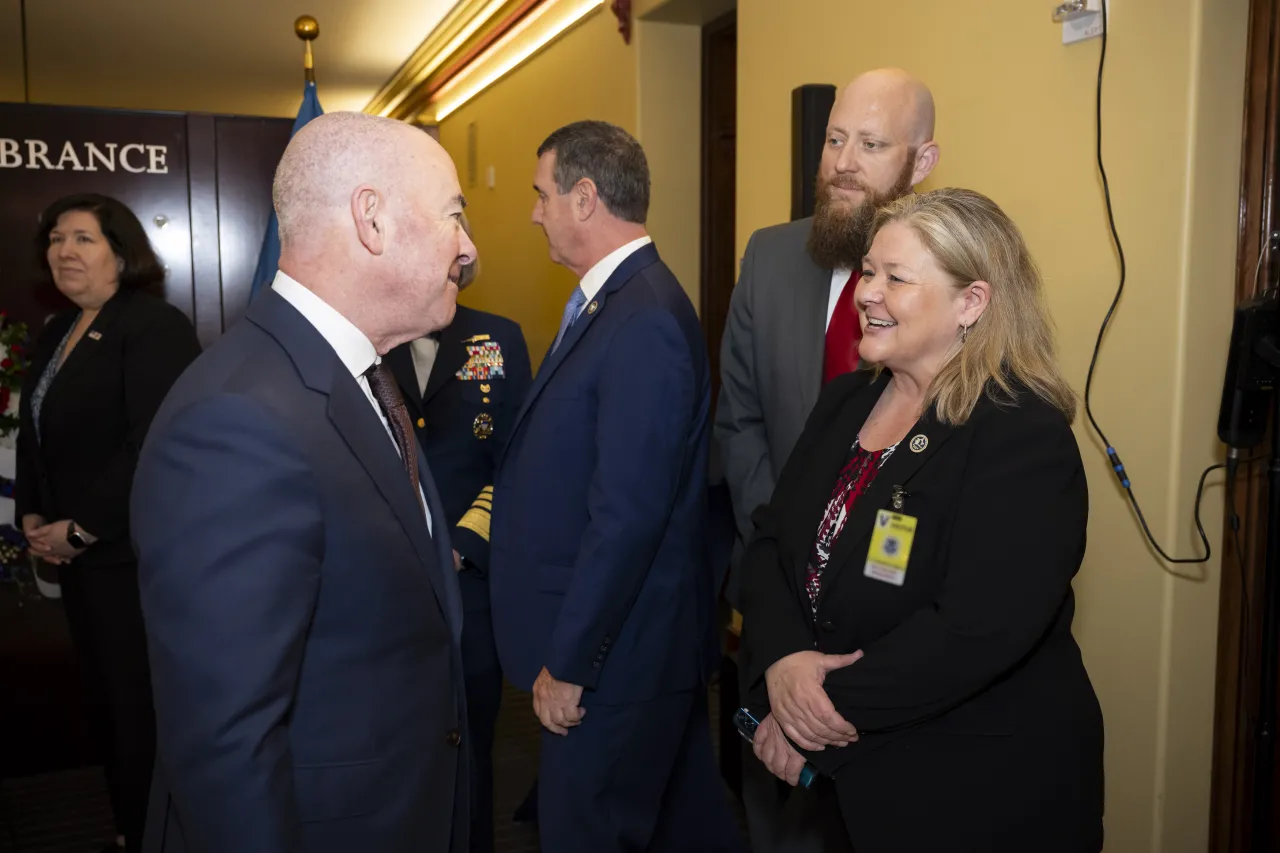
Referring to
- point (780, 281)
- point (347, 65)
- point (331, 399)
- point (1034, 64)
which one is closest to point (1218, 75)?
point (1034, 64)

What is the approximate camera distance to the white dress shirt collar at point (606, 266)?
2.20 metres

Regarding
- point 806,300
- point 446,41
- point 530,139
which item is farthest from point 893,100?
point 446,41

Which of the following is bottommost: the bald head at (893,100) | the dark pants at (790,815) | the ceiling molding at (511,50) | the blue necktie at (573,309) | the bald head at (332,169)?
the dark pants at (790,815)

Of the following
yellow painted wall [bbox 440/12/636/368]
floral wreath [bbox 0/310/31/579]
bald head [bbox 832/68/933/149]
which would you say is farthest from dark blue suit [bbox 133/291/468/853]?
yellow painted wall [bbox 440/12/636/368]

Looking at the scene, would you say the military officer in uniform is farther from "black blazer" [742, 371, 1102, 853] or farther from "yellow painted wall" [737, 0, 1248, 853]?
"yellow painted wall" [737, 0, 1248, 853]

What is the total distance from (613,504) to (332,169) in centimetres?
91

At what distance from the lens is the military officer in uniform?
7.96 feet

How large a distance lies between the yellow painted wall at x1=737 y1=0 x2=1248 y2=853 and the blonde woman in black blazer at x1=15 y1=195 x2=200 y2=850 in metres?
2.23

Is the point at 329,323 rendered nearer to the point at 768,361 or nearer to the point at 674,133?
the point at 768,361

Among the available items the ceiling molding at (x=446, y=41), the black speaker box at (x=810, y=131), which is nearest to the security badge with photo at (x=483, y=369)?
the black speaker box at (x=810, y=131)

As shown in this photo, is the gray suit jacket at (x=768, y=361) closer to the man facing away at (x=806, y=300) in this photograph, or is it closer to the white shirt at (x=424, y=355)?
the man facing away at (x=806, y=300)

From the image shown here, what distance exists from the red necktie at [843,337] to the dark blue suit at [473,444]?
0.78 metres

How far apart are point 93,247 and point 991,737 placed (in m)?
2.54

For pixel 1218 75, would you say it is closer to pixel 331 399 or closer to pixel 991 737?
pixel 991 737
